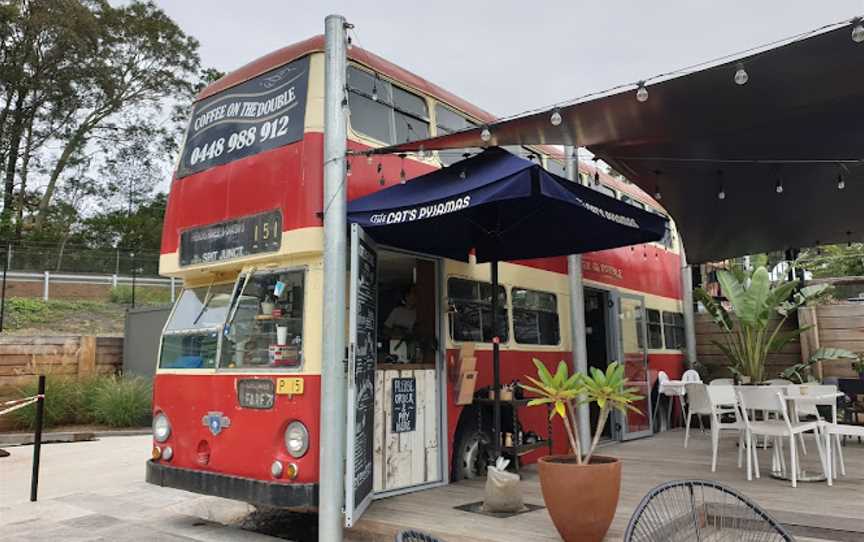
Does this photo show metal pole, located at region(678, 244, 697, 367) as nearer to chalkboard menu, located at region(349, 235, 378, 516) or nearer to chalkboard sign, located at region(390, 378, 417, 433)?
chalkboard sign, located at region(390, 378, 417, 433)

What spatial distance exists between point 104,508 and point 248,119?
4.38m

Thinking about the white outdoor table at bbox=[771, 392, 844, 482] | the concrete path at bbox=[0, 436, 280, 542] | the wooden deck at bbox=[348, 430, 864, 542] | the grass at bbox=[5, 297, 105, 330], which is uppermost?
the grass at bbox=[5, 297, 105, 330]

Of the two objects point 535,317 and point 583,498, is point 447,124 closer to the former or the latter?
point 535,317

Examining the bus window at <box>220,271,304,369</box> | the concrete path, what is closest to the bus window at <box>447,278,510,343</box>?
the bus window at <box>220,271,304,369</box>

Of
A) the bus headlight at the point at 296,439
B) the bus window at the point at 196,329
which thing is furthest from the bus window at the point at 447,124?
the bus headlight at the point at 296,439

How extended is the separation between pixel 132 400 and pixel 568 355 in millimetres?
9082

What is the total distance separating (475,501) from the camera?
19.0 ft

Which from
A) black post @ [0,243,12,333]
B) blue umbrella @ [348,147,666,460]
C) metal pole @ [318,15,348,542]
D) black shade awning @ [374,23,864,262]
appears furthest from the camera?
black post @ [0,243,12,333]

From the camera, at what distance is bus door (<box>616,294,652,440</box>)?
32.7 ft

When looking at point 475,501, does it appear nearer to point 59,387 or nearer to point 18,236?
point 59,387

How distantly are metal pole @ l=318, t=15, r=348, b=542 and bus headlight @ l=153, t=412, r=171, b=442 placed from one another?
1.82 metres

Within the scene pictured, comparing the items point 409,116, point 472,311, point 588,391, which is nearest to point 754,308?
point 472,311

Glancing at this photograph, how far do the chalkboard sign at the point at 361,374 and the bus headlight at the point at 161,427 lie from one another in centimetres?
182

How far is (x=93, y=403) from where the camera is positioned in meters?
13.0
